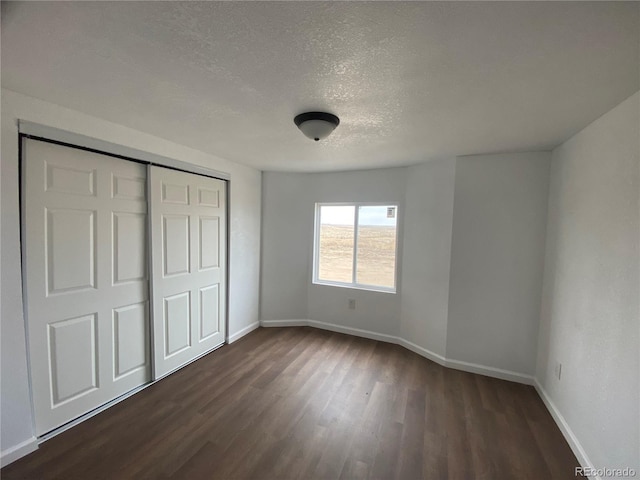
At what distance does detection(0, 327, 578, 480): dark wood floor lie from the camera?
5.37 feet

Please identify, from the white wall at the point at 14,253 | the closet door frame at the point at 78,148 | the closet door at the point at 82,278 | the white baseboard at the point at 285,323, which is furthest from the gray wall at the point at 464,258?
the white wall at the point at 14,253

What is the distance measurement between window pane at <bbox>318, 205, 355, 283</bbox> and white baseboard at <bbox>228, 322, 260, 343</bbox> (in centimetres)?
117

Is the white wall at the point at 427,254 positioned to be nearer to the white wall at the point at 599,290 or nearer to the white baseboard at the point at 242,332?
the white wall at the point at 599,290

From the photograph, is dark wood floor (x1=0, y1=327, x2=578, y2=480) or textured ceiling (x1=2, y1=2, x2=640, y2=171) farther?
dark wood floor (x1=0, y1=327, x2=578, y2=480)

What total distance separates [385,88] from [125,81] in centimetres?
138

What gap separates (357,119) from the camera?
1.84m

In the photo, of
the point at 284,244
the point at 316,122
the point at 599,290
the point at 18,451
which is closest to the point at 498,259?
the point at 599,290

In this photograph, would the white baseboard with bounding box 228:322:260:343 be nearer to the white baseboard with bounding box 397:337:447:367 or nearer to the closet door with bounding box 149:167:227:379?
the closet door with bounding box 149:167:227:379

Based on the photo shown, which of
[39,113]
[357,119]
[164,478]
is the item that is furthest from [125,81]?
[164,478]

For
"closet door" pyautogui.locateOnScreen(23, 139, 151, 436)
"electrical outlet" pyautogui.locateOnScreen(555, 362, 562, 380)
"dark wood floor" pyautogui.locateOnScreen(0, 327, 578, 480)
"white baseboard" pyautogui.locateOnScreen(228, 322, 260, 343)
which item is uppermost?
"closet door" pyautogui.locateOnScreen(23, 139, 151, 436)

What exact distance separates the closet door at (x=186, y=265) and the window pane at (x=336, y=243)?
139cm

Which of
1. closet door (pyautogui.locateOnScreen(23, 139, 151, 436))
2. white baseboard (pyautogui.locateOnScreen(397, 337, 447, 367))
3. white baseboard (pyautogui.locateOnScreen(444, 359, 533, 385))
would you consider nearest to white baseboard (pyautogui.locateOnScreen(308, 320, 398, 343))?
white baseboard (pyautogui.locateOnScreen(397, 337, 447, 367))

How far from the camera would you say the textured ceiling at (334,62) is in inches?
36.4

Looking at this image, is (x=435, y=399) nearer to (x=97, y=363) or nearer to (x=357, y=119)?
(x=357, y=119)
